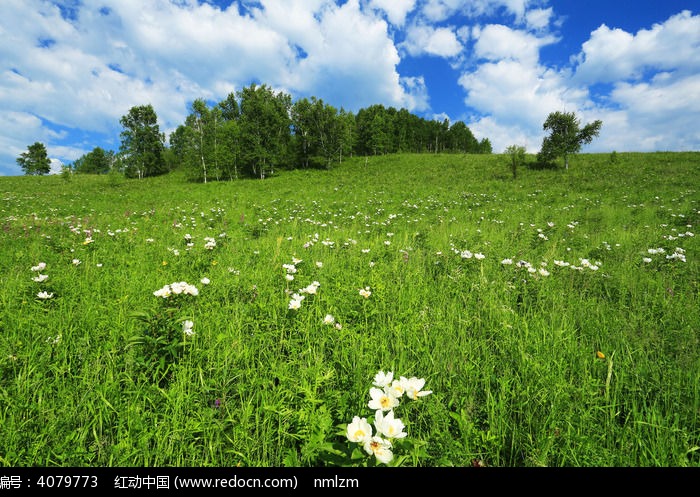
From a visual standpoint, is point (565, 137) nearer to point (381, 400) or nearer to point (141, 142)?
point (381, 400)

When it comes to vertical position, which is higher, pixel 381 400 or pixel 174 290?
pixel 174 290

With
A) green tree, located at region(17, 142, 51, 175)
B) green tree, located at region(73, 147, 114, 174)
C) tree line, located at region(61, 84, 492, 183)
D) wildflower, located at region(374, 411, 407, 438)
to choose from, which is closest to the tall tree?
tree line, located at region(61, 84, 492, 183)

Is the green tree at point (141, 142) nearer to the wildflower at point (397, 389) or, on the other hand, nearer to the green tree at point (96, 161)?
the green tree at point (96, 161)

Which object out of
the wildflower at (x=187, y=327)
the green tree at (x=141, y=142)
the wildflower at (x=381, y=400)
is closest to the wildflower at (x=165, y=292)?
the wildflower at (x=187, y=327)

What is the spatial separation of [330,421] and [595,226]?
10540mm

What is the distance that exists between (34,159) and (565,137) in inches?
3756

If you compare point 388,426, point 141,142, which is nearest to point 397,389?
point 388,426

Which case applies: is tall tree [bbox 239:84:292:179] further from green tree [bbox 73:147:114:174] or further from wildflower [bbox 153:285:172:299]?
green tree [bbox 73:147:114:174]

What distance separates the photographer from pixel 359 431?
1.39m

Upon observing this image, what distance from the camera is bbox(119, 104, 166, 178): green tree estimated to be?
43156 millimetres

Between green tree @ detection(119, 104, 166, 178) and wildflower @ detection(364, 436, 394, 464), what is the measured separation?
56387 millimetres

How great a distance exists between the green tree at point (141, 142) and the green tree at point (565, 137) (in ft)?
182

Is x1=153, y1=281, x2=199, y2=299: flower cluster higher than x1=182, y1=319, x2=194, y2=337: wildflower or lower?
higher

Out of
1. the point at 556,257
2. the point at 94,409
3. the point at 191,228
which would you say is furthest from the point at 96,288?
the point at 556,257
